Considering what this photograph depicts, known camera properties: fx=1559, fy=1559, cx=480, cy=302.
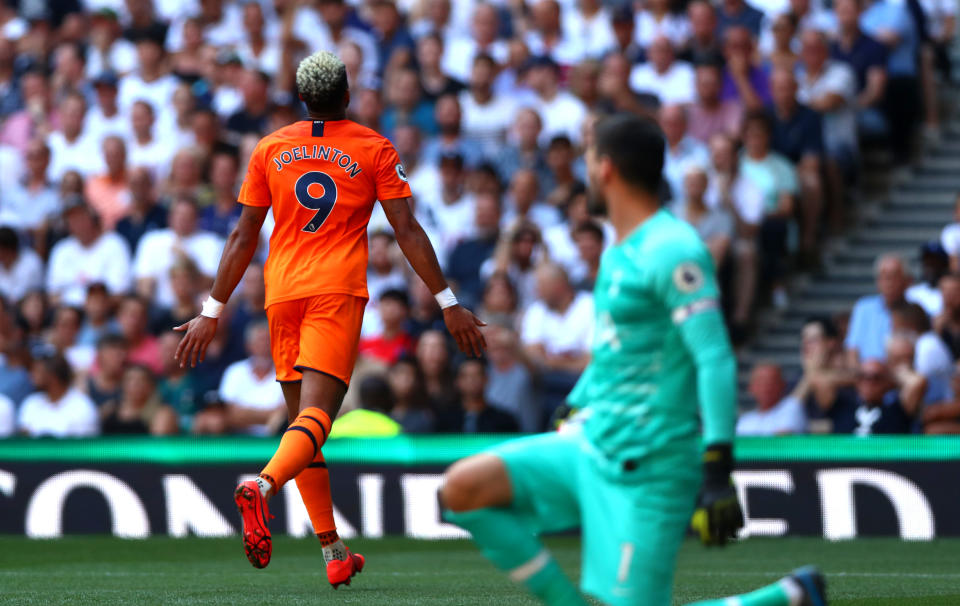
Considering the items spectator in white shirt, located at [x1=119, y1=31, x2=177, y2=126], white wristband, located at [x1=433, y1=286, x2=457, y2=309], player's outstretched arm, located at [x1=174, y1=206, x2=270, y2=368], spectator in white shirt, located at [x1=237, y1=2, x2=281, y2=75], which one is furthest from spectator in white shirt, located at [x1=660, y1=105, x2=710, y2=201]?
player's outstretched arm, located at [x1=174, y1=206, x2=270, y2=368]

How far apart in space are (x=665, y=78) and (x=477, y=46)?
222cm

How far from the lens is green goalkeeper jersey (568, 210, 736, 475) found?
14.9ft

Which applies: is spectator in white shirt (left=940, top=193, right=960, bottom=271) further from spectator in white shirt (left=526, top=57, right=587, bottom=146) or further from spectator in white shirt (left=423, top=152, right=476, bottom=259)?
spectator in white shirt (left=423, top=152, right=476, bottom=259)

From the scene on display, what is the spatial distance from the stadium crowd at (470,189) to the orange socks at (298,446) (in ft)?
15.8

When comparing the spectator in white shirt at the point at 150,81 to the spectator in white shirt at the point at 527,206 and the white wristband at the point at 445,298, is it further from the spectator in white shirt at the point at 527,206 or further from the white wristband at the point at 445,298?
the white wristband at the point at 445,298

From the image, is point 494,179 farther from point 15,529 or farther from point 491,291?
point 15,529

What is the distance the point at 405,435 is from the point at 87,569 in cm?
302

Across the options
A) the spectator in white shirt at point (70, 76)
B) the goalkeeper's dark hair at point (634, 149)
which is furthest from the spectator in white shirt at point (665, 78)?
the goalkeeper's dark hair at point (634, 149)

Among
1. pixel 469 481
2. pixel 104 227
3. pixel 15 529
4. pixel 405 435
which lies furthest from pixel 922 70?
pixel 469 481

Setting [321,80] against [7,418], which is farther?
[7,418]

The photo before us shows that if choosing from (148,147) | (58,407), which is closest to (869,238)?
(148,147)

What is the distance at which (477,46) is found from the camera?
16.3 meters

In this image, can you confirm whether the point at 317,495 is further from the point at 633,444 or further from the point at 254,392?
the point at 254,392

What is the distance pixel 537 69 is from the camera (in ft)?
49.6
